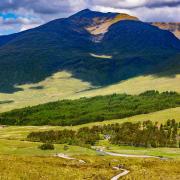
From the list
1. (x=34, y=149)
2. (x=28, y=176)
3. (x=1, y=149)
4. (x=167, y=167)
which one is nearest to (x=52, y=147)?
(x=34, y=149)

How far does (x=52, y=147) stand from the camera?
149625 mm

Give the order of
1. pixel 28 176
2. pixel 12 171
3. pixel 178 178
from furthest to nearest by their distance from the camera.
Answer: pixel 178 178, pixel 12 171, pixel 28 176

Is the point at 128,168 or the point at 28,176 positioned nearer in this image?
the point at 28,176

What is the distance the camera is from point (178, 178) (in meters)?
78.4

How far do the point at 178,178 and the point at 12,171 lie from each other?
1164 inches

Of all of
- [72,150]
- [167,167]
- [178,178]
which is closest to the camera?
[178,178]

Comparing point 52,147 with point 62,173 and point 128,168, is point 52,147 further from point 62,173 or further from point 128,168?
point 62,173

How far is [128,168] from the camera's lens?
303ft

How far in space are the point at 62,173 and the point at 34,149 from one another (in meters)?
72.1

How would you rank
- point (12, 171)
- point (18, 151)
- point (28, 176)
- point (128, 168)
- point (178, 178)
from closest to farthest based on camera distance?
point (28, 176), point (12, 171), point (178, 178), point (128, 168), point (18, 151)

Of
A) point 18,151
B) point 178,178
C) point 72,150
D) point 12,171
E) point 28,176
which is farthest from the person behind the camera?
point 72,150

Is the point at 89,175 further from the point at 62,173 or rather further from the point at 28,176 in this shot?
the point at 28,176

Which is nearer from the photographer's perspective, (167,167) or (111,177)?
(111,177)

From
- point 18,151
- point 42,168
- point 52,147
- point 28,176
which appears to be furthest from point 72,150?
point 28,176
